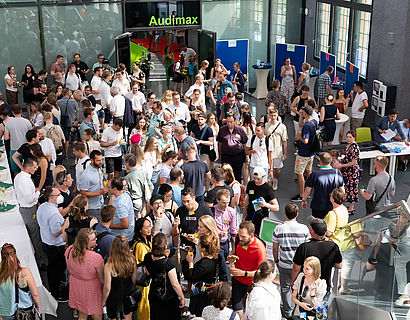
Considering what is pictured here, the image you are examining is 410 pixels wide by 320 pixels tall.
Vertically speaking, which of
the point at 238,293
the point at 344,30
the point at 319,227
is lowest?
the point at 238,293

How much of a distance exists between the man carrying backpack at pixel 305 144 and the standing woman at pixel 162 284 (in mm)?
4482

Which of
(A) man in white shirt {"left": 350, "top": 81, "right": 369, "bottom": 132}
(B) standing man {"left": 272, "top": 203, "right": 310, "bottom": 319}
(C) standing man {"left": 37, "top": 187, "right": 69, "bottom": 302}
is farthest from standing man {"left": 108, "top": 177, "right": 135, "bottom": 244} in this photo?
(A) man in white shirt {"left": 350, "top": 81, "right": 369, "bottom": 132}

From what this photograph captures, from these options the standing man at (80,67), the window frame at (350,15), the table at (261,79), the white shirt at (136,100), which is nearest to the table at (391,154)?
the window frame at (350,15)

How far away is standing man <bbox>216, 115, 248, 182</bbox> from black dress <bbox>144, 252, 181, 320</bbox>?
380 centimetres

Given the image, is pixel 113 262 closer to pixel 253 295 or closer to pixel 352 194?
pixel 253 295

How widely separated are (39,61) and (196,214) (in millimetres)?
10561

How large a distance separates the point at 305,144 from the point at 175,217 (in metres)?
3.64

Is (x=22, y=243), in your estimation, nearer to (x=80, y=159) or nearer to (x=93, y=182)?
(x=93, y=182)

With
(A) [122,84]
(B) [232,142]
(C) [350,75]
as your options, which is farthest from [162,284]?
(C) [350,75]

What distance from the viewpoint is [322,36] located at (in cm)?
1673

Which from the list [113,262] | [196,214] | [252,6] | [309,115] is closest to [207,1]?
[252,6]

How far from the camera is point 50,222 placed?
655 centimetres

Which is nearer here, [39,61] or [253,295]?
[253,295]

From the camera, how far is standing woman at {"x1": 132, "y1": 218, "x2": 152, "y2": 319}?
600cm
